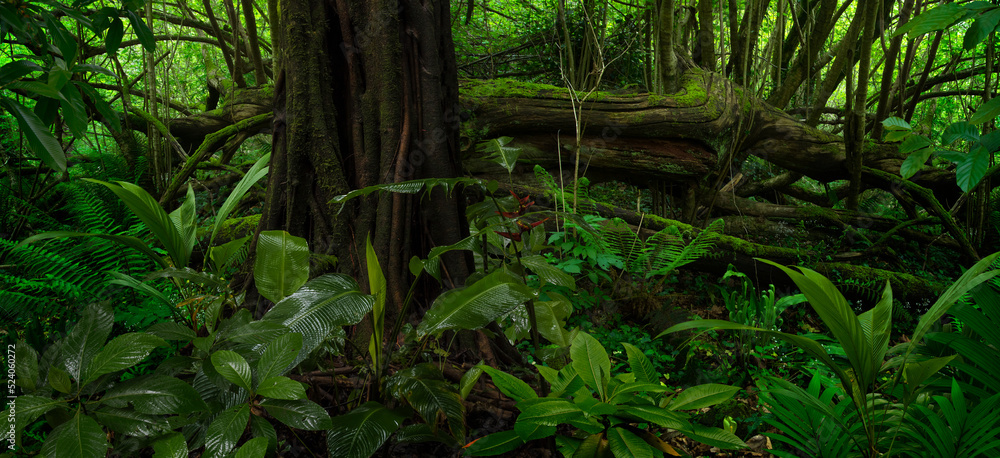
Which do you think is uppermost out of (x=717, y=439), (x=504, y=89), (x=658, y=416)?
(x=504, y=89)

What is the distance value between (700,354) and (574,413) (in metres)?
1.69

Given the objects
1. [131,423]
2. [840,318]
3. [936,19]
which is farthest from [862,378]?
[131,423]

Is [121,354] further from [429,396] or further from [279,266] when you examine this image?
[429,396]

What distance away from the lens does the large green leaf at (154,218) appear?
194 cm

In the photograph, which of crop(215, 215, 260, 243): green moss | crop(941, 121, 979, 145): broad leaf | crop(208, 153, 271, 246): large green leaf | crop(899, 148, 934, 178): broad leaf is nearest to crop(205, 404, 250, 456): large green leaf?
crop(208, 153, 271, 246): large green leaf

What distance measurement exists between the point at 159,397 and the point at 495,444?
0.76 m

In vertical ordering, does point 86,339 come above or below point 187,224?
below

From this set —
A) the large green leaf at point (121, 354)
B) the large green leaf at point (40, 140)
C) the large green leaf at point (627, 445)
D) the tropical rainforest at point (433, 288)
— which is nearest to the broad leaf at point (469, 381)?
the tropical rainforest at point (433, 288)

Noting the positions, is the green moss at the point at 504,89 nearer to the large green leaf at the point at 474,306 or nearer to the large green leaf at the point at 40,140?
the large green leaf at the point at 40,140

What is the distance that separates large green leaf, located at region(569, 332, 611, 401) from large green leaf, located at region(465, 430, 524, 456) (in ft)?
0.73

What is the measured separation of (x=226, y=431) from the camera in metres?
1.02

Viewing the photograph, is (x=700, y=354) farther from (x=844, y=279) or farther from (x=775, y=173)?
(x=775, y=173)

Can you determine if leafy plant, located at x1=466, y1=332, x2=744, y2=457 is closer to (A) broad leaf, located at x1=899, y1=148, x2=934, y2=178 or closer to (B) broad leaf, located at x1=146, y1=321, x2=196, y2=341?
(B) broad leaf, located at x1=146, y1=321, x2=196, y2=341

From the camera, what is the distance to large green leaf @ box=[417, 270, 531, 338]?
3.60ft
